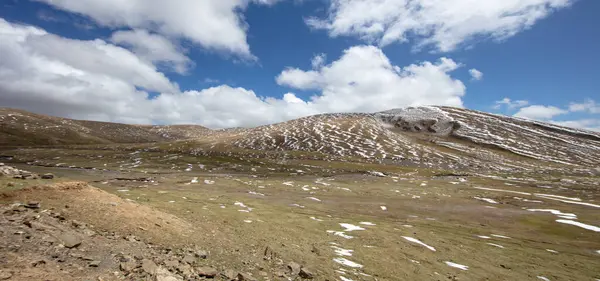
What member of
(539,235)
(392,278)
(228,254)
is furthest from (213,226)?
(539,235)

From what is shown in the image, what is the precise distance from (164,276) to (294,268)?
29.4 feet

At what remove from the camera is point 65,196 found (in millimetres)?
24859

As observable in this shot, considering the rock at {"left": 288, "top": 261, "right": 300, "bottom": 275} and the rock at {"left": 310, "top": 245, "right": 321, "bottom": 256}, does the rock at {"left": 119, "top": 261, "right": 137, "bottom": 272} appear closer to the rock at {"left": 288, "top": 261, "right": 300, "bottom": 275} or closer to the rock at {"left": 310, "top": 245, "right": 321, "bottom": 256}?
the rock at {"left": 288, "top": 261, "right": 300, "bottom": 275}

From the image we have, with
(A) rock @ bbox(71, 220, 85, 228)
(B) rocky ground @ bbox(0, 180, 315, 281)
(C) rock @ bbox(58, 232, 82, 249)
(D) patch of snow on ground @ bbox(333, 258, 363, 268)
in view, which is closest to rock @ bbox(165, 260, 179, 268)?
(B) rocky ground @ bbox(0, 180, 315, 281)

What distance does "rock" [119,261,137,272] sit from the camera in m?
16.1

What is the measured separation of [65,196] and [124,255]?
440 inches

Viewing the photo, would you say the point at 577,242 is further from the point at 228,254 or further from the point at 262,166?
the point at 262,166

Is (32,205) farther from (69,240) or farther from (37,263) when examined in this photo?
(37,263)

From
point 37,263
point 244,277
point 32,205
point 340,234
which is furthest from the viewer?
point 340,234

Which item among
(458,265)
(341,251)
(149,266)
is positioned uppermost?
(149,266)

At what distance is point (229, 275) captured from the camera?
18.6m

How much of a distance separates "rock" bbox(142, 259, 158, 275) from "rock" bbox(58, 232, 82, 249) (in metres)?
3.96

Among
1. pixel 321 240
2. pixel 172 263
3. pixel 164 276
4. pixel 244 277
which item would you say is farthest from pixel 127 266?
pixel 321 240

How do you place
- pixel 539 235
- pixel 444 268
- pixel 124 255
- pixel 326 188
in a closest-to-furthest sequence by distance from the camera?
pixel 124 255
pixel 444 268
pixel 539 235
pixel 326 188
